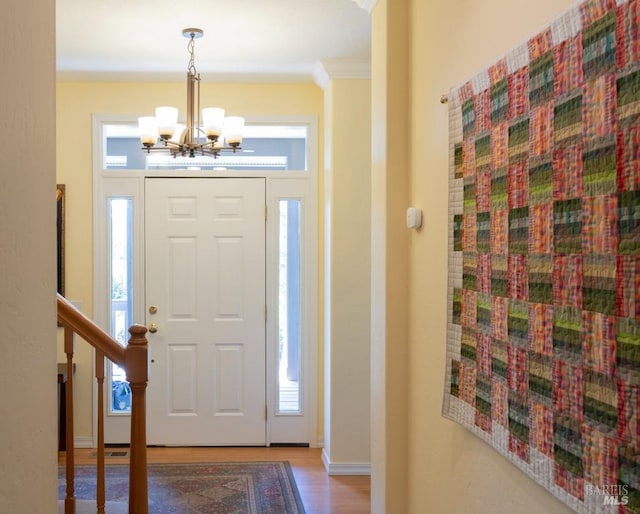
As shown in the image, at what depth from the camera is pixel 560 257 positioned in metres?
1.23

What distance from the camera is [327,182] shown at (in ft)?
14.3

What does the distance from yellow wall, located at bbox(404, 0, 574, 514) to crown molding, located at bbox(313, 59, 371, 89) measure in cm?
174

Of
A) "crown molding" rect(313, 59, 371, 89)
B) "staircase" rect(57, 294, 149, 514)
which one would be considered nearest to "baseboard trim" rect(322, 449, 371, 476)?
"staircase" rect(57, 294, 149, 514)

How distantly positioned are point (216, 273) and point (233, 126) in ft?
4.75

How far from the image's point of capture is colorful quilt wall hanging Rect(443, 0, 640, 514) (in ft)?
3.39

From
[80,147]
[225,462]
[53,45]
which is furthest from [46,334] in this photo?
[80,147]

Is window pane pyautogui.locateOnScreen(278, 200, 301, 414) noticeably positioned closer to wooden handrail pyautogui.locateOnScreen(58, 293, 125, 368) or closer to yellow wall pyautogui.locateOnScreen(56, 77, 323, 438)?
→ yellow wall pyautogui.locateOnScreen(56, 77, 323, 438)

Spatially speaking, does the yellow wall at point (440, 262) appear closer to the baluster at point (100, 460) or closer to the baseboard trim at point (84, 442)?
the baluster at point (100, 460)

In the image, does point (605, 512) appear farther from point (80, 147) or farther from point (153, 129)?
point (80, 147)

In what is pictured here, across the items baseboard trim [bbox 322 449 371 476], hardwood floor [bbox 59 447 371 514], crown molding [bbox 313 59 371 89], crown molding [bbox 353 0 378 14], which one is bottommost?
hardwood floor [bbox 59 447 371 514]

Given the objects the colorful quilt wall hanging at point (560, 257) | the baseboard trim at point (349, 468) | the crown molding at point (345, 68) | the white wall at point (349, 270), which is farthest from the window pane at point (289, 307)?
the colorful quilt wall hanging at point (560, 257)

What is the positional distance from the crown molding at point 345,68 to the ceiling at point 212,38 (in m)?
0.02

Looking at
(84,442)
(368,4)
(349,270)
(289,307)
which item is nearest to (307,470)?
(289,307)

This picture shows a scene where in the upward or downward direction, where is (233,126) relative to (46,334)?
upward
